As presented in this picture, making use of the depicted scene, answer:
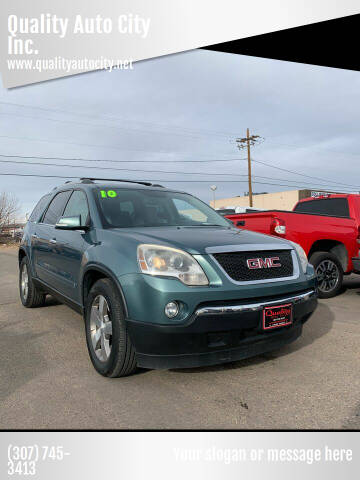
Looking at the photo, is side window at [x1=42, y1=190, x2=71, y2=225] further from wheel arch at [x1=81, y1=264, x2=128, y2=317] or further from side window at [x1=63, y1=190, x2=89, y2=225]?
wheel arch at [x1=81, y1=264, x2=128, y2=317]

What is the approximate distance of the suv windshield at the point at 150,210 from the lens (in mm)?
3584

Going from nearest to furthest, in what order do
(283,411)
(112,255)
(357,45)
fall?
(283,411), (112,255), (357,45)

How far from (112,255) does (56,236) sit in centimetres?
163

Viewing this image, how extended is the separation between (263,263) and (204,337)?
78 cm

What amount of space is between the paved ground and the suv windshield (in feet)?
4.55

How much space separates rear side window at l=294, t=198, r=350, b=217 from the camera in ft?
22.0

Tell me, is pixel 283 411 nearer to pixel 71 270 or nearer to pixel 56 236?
pixel 71 270

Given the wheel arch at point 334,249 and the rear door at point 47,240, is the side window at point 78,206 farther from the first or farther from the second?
the wheel arch at point 334,249

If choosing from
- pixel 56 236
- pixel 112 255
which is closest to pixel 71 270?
pixel 56 236

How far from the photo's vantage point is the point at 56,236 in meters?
4.27

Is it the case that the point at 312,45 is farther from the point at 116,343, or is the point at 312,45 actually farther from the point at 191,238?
the point at 116,343

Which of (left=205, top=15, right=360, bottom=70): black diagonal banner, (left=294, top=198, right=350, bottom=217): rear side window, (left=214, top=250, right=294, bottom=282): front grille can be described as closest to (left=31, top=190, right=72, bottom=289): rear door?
(left=214, top=250, right=294, bottom=282): front grille

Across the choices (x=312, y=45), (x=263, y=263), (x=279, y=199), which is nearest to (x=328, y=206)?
(x=312, y=45)

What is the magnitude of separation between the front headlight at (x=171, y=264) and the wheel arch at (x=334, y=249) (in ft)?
14.5
